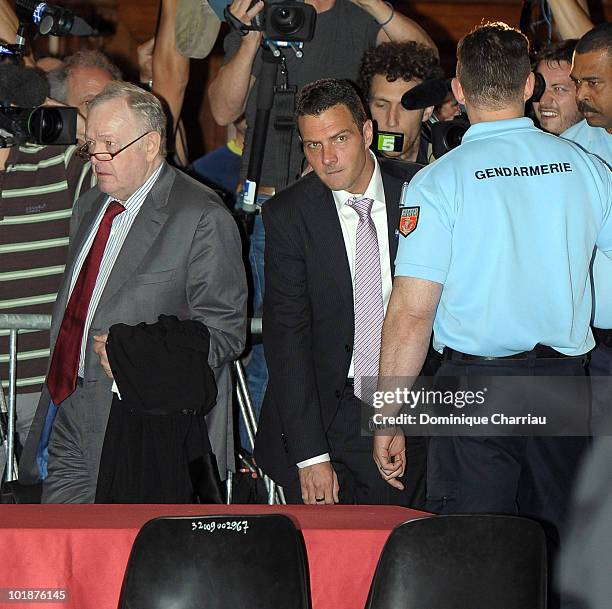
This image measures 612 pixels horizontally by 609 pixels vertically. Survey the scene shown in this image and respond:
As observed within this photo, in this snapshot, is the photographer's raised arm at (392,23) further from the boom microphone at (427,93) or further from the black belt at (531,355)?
the black belt at (531,355)

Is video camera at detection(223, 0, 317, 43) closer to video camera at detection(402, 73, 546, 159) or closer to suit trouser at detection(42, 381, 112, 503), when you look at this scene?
video camera at detection(402, 73, 546, 159)

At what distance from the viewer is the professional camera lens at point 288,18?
13.2ft

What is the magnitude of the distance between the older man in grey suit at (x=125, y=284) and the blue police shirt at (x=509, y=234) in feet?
2.28

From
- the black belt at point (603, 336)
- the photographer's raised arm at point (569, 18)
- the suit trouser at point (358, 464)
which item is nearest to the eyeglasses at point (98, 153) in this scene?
the suit trouser at point (358, 464)

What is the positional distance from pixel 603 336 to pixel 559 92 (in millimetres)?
1234

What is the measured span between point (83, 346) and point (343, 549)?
125 centimetres

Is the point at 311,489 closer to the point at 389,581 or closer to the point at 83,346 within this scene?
the point at 83,346

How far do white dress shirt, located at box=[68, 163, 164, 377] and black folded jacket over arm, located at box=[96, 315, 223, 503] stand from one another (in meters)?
0.21

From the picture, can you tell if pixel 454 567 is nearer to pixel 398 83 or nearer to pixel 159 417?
pixel 159 417

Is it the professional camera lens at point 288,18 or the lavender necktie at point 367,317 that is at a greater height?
the professional camera lens at point 288,18

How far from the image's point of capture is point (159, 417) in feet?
11.0

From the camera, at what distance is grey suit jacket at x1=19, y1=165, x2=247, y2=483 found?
3387mm

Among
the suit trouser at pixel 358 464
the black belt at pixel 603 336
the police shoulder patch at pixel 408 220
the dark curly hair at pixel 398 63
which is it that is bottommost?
the suit trouser at pixel 358 464

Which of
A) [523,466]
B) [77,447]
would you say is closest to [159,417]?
[77,447]
